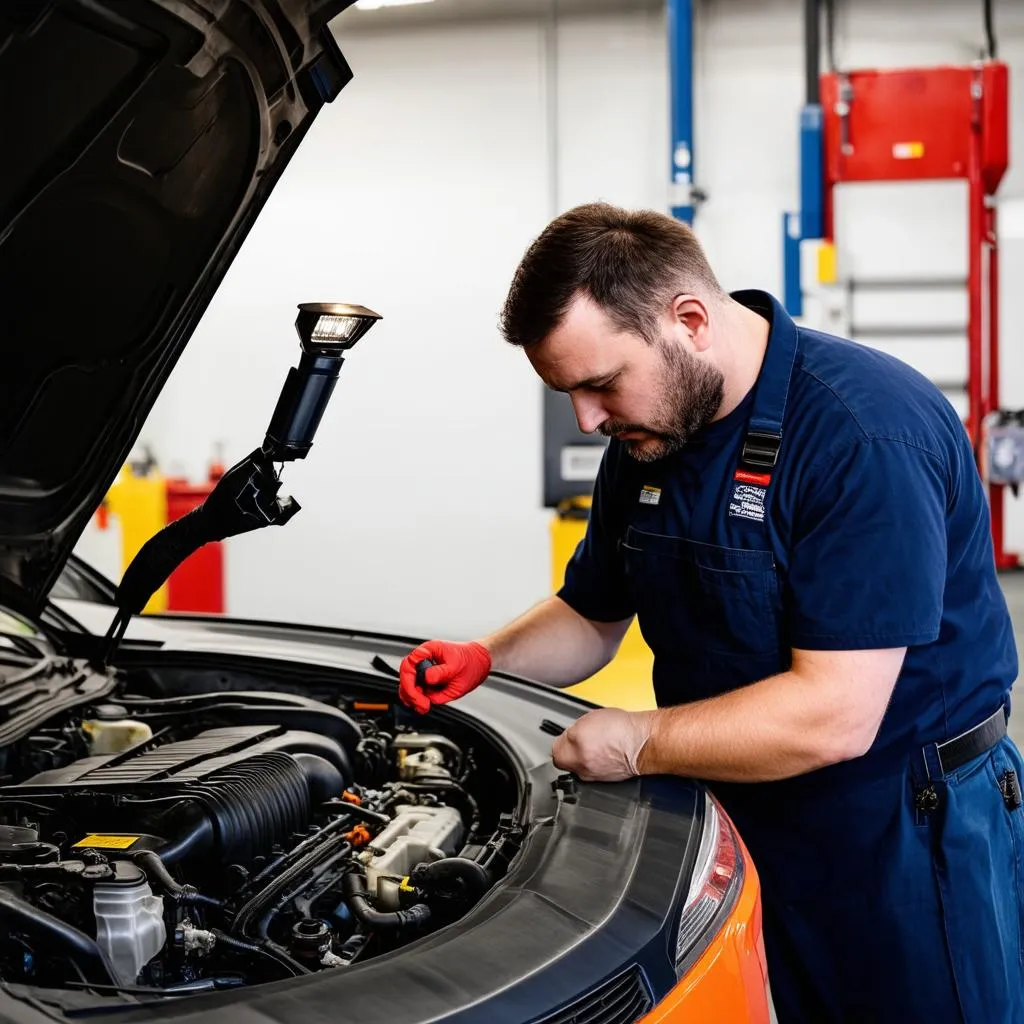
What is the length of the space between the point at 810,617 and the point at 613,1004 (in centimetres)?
54

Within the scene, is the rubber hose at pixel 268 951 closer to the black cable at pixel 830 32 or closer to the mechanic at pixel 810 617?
the mechanic at pixel 810 617

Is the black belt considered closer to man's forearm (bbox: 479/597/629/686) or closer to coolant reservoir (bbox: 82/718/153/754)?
man's forearm (bbox: 479/597/629/686)

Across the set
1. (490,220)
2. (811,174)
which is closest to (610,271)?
(811,174)

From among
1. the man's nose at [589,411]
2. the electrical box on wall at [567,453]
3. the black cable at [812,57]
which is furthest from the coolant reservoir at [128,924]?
the black cable at [812,57]

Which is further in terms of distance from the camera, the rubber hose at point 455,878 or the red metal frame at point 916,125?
the red metal frame at point 916,125

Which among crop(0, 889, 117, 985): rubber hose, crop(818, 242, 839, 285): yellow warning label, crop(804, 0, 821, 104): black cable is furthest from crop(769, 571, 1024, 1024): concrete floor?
crop(0, 889, 117, 985): rubber hose

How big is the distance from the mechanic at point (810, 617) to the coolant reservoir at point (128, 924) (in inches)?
22.2

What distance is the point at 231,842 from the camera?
150cm

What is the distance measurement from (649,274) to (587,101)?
5870 mm

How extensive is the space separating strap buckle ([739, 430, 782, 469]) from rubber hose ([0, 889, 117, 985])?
94 cm

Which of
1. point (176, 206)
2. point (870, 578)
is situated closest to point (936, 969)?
point (870, 578)

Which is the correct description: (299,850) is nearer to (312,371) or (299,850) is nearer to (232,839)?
(232,839)

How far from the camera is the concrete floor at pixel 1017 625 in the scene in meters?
4.38

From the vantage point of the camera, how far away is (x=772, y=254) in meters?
7.00
